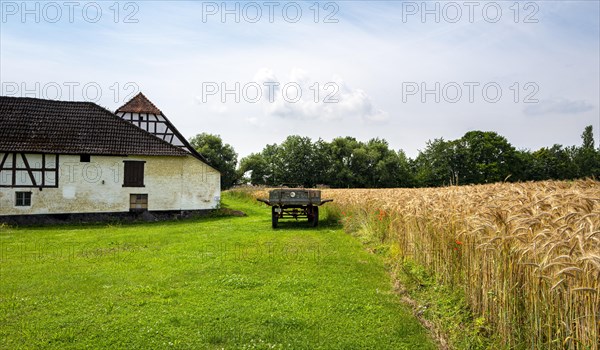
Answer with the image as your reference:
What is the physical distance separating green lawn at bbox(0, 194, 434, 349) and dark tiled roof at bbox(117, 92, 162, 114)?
53.5 ft

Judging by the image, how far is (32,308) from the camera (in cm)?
637

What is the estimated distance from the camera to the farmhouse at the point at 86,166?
2008 cm

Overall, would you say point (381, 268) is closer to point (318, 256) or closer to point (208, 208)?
point (318, 256)

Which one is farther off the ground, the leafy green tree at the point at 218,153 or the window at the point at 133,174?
the leafy green tree at the point at 218,153

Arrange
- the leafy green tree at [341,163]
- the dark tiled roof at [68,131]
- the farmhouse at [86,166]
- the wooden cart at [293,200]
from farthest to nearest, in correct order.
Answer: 1. the leafy green tree at [341,163]
2. the dark tiled roof at [68,131]
3. the farmhouse at [86,166]
4. the wooden cart at [293,200]

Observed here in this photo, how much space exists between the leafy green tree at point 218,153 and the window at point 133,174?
45312mm

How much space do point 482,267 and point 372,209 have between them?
823 cm

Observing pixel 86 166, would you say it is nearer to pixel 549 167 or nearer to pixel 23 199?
pixel 23 199

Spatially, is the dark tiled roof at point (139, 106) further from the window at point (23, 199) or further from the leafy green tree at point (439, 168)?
the leafy green tree at point (439, 168)

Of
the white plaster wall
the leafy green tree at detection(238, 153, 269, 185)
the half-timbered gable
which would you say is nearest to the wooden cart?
the white plaster wall

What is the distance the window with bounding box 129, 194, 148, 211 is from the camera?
21.9 m

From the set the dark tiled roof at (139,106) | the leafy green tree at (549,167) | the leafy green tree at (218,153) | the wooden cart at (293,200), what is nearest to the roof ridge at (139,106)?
the dark tiled roof at (139,106)

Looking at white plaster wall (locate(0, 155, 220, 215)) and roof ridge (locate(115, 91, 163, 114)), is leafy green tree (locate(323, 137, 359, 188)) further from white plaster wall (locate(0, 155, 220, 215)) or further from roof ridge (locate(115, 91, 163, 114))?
white plaster wall (locate(0, 155, 220, 215))

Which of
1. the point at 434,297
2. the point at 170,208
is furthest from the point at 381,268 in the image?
the point at 170,208
